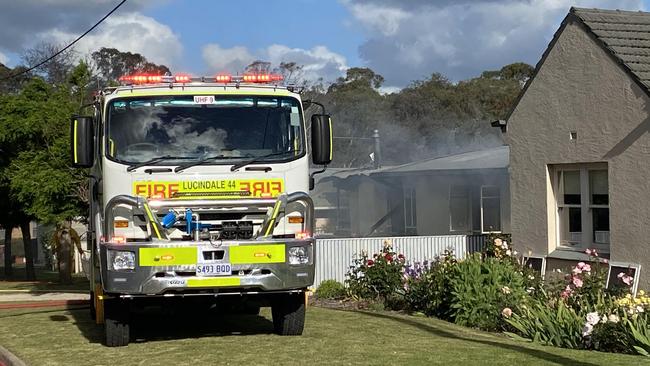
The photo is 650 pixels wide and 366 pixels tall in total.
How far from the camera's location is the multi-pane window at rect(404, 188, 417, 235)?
91.6 feet

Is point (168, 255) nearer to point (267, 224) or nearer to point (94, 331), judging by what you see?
point (267, 224)

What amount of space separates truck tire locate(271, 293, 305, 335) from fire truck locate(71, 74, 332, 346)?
0.30 meters

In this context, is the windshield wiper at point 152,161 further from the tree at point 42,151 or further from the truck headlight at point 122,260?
the tree at point 42,151

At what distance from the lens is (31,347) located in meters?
10.8

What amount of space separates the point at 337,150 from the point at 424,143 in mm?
6922

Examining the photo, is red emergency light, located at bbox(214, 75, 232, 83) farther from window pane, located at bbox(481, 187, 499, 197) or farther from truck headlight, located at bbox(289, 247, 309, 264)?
window pane, located at bbox(481, 187, 499, 197)

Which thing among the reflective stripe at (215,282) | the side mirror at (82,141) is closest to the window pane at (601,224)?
the reflective stripe at (215,282)

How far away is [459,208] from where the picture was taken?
86.1 ft

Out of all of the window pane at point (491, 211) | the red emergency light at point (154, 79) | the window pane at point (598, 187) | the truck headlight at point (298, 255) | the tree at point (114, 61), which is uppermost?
the tree at point (114, 61)

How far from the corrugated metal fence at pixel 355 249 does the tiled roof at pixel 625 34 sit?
606 centimetres

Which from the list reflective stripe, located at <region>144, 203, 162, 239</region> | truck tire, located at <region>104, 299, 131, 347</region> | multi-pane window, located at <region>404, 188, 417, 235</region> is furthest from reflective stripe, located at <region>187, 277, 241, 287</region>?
multi-pane window, located at <region>404, 188, 417, 235</region>

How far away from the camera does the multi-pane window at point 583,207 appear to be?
583 inches

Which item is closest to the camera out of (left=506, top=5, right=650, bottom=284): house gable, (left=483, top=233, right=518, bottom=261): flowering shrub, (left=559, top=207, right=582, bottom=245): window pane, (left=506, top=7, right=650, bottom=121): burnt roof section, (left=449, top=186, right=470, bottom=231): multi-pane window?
(left=506, top=5, right=650, bottom=284): house gable

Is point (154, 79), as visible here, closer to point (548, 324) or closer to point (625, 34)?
point (548, 324)
